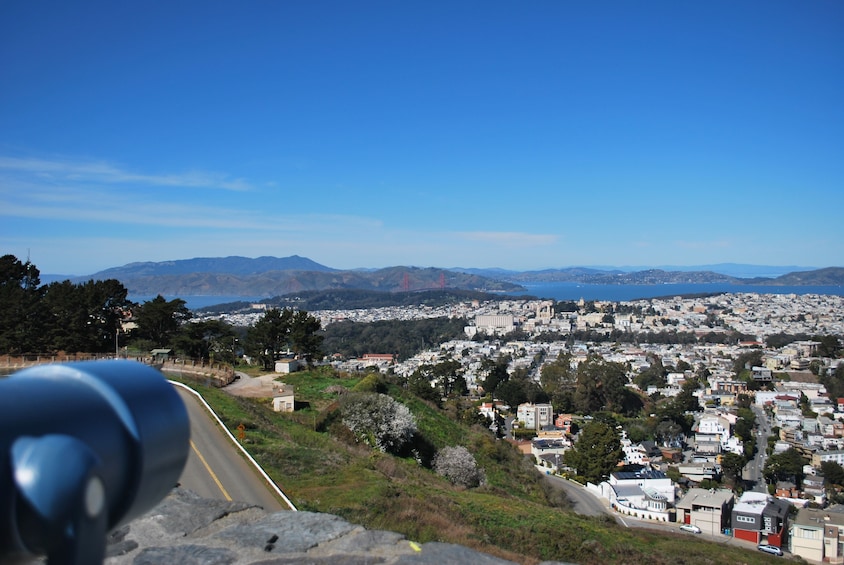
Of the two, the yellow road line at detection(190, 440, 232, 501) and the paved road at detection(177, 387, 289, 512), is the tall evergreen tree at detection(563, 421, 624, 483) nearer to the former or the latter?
Answer: the paved road at detection(177, 387, 289, 512)

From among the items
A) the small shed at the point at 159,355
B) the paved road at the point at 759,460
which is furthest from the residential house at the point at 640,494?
the small shed at the point at 159,355

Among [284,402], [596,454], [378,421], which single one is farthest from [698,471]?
[284,402]

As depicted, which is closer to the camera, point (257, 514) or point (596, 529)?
point (257, 514)

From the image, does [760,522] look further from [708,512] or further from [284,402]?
[284,402]

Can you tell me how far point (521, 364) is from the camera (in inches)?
2773

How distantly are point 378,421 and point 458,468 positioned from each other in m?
1.80

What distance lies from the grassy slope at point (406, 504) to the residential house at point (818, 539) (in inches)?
484

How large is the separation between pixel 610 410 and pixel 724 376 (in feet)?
65.7

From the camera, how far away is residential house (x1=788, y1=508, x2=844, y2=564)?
18828 mm

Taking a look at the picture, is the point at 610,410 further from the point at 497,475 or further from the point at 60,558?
the point at 60,558

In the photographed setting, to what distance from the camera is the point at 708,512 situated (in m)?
22.9

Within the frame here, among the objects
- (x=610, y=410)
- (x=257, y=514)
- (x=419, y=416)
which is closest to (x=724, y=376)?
(x=610, y=410)

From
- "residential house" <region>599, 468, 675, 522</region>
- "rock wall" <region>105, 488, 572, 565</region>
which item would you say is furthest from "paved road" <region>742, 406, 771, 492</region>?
"rock wall" <region>105, 488, 572, 565</region>

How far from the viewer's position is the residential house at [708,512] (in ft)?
73.9
